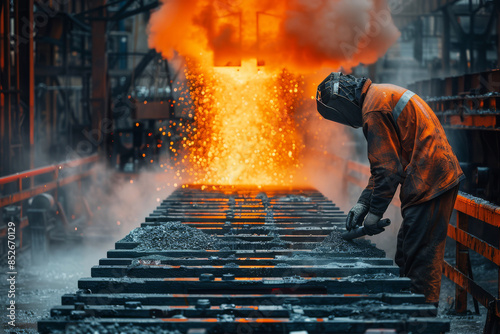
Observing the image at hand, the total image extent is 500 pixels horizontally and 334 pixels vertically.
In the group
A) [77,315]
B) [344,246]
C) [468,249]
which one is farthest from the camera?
[468,249]

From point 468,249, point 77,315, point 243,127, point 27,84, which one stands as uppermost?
point 27,84

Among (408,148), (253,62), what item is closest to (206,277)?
(408,148)

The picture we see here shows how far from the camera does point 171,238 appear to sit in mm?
3762

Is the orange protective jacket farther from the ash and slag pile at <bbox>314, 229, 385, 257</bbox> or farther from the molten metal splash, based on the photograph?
the molten metal splash

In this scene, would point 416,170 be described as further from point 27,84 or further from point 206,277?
point 27,84

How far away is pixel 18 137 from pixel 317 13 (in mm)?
4132

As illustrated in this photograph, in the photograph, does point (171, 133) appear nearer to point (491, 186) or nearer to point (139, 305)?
point (491, 186)

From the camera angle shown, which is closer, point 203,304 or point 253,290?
point 203,304

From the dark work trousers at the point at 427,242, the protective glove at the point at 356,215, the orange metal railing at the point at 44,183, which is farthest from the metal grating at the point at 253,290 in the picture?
the orange metal railing at the point at 44,183

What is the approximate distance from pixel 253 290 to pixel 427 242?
1.19 meters

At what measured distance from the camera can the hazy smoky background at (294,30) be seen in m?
6.66

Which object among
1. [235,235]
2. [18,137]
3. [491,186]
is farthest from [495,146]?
[18,137]

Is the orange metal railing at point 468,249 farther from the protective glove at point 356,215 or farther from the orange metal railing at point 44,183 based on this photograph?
the orange metal railing at point 44,183

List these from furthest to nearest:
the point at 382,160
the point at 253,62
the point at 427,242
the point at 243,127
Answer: the point at 243,127, the point at 253,62, the point at 427,242, the point at 382,160
